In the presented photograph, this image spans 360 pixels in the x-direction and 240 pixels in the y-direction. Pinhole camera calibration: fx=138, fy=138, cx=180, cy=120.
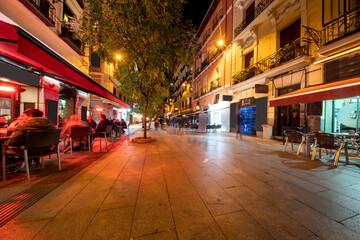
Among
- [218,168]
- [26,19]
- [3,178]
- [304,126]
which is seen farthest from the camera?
[304,126]

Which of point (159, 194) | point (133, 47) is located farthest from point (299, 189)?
point (133, 47)

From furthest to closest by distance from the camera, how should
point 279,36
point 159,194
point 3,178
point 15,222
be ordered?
point 279,36 → point 3,178 → point 159,194 → point 15,222

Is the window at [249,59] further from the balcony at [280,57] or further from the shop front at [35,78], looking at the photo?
the shop front at [35,78]

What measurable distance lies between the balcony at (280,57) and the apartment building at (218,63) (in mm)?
2729

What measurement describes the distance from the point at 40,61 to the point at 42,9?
7340mm

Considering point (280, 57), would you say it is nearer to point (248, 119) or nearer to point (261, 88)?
point (261, 88)

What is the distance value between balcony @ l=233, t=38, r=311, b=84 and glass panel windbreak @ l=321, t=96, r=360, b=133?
2941 millimetres

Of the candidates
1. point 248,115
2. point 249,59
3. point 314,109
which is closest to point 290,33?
point 249,59

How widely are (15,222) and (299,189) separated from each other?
14.0 feet

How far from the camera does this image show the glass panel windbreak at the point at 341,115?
20.4ft

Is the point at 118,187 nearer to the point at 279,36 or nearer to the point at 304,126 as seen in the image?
the point at 304,126

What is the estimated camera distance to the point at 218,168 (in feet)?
11.8

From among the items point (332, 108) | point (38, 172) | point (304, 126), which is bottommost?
point (38, 172)

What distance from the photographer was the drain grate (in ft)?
6.01
